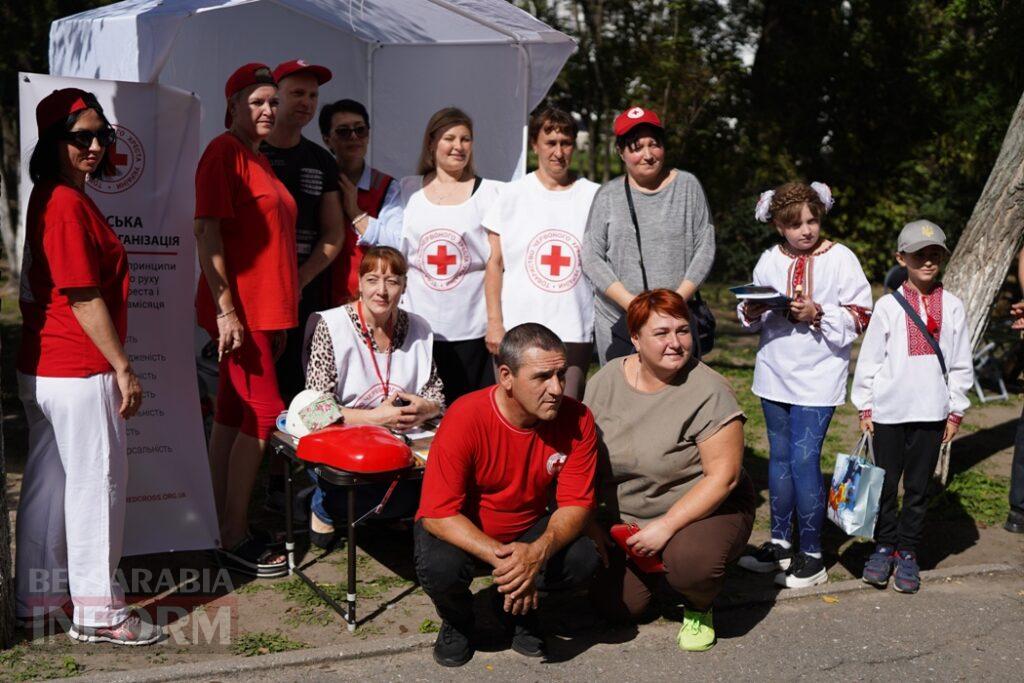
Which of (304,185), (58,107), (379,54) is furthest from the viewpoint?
(379,54)

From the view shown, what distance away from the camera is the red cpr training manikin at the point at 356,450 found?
13.2 ft

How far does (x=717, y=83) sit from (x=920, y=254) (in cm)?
895

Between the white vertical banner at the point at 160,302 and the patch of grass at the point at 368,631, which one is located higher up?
the white vertical banner at the point at 160,302

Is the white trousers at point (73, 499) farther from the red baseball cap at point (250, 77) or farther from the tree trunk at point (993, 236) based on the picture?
the tree trunk at point (993, 236)

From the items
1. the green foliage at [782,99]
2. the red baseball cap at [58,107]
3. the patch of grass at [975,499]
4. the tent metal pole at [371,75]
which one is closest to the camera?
the red baseball cap at [58,107]

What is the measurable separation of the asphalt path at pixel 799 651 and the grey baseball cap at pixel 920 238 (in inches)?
57.2

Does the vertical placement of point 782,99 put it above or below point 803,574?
above

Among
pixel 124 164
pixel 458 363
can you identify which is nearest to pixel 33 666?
pixel 124 164

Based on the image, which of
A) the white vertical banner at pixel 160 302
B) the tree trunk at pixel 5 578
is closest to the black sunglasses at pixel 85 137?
the white vertical banner at pixel 160 302

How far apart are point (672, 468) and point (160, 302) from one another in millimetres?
2199

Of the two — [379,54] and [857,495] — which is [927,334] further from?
[379,54]

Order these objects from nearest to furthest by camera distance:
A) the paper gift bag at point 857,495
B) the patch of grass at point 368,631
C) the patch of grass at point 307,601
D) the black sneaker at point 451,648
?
the black sneaker at point 451,648 < the patch of grass at point 368,631 < the patch of grass at point 307,601 < the paper gift bag at point 857,495

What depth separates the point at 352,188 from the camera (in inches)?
211

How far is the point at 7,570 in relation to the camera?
380 cm
